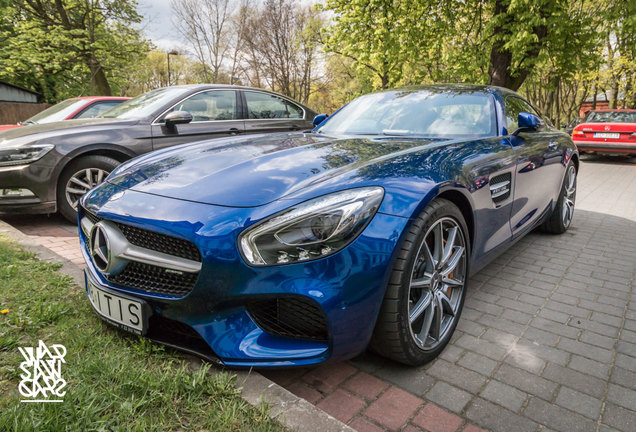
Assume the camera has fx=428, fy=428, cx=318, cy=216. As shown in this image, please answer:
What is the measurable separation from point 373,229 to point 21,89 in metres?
25.1

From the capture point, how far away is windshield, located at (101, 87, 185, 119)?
518cm

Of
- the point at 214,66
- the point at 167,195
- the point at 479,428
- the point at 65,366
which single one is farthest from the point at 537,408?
the point at 214,66

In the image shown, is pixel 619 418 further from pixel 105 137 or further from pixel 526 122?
pixel 105 137

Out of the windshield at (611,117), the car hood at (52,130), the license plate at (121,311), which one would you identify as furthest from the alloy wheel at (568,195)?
the windshield at (611,117)

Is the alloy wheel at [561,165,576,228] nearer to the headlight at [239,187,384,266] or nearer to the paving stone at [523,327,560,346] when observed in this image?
the paving stone at [523,327,560,346]

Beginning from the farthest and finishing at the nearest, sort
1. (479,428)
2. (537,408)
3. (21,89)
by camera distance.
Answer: (21,89)
(537,408)
(479,428)

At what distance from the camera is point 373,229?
177cm

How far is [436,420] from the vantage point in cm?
177

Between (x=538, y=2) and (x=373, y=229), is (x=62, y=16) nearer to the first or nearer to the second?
(x=538, y=2)

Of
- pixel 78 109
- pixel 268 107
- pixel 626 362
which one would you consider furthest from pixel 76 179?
pixel 626 362

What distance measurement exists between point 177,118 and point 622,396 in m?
4.56

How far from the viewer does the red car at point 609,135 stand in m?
12.9

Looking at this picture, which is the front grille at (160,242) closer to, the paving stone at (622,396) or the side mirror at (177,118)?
the paving stone at (622,396)

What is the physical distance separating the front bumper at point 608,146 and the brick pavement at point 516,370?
11.3 metres
